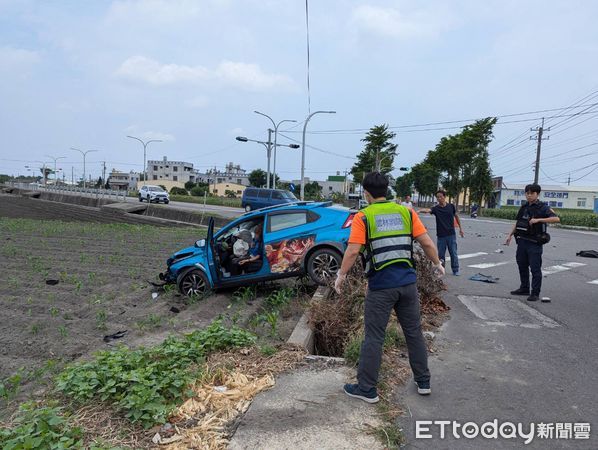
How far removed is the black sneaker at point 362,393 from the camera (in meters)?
3.80

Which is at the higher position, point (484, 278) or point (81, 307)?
point (484, 278)

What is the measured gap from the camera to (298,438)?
3234 mm

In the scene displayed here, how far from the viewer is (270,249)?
8.40 meters

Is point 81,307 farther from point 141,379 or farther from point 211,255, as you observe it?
point 141,379

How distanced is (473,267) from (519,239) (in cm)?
393

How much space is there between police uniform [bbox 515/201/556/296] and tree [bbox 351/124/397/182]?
196 feet

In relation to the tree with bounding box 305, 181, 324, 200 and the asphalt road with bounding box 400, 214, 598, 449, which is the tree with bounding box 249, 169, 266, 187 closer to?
the tree with bounding box 305, 181, 324, 200

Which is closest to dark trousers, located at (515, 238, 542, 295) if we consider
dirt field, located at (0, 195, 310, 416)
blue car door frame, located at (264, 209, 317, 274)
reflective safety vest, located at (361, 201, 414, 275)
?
blue car door frame, located at (264, 209, 317, 274)

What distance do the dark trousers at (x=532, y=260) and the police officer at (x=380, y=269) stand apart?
4546 millimetres

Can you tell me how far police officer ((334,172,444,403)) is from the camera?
3854 millimetres

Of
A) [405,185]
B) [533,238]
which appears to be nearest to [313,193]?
[405,185]

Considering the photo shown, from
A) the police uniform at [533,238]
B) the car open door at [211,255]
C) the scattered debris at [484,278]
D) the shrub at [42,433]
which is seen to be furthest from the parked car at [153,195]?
the shrub at [42,433]

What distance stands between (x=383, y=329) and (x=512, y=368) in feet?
5.74

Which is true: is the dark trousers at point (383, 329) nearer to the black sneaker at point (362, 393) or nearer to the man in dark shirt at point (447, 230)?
the black sneaker at point (362, 393)
